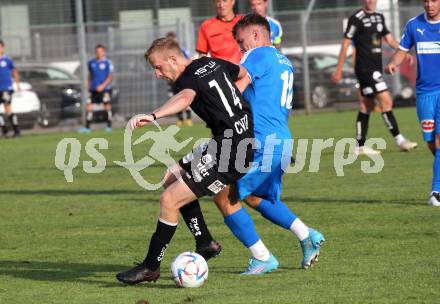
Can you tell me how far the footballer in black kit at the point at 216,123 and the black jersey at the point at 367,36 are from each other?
377 inches

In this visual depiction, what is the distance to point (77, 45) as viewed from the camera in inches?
1166

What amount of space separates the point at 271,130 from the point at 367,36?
31.4 feet

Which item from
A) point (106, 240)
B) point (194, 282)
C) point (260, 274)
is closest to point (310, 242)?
point (260, 274)

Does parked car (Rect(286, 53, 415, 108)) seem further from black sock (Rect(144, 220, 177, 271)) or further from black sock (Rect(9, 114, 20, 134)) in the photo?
black sock (Rect(144, 220, 177, 271))

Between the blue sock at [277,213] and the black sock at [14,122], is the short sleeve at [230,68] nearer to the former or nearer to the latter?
the blue sock at [277,213]

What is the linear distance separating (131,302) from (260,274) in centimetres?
126

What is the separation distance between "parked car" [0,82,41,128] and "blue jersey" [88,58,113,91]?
5.06 feet

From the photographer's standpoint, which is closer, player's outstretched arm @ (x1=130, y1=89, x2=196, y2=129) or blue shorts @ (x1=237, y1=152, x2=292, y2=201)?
player's outstretched arm @ (x1=130, y1=89, x2=196, y2=129)

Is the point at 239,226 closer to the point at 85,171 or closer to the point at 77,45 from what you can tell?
the point at 85,171

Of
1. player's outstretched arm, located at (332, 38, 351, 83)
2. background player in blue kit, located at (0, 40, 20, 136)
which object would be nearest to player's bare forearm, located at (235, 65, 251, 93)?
player's outstretched arm, located at (332, 38, 351, 83)

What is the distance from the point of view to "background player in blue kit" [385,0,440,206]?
11.3 meters

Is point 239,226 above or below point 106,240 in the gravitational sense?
above

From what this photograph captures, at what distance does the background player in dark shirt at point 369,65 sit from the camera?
55.4ft

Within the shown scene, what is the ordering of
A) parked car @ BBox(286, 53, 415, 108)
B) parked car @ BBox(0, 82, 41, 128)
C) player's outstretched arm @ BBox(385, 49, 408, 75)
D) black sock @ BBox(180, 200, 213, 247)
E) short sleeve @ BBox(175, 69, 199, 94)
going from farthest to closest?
parked car @ BBox(286, 53, 415, 108), parked car @ BBox(0, 82, 41, 128), player's outstretched arm @ BBox(385, 49, 408, 75), black sock @ BBox(180, 200, 213, 247), short sleeve @ BBox(175, 69, 199, 94)
